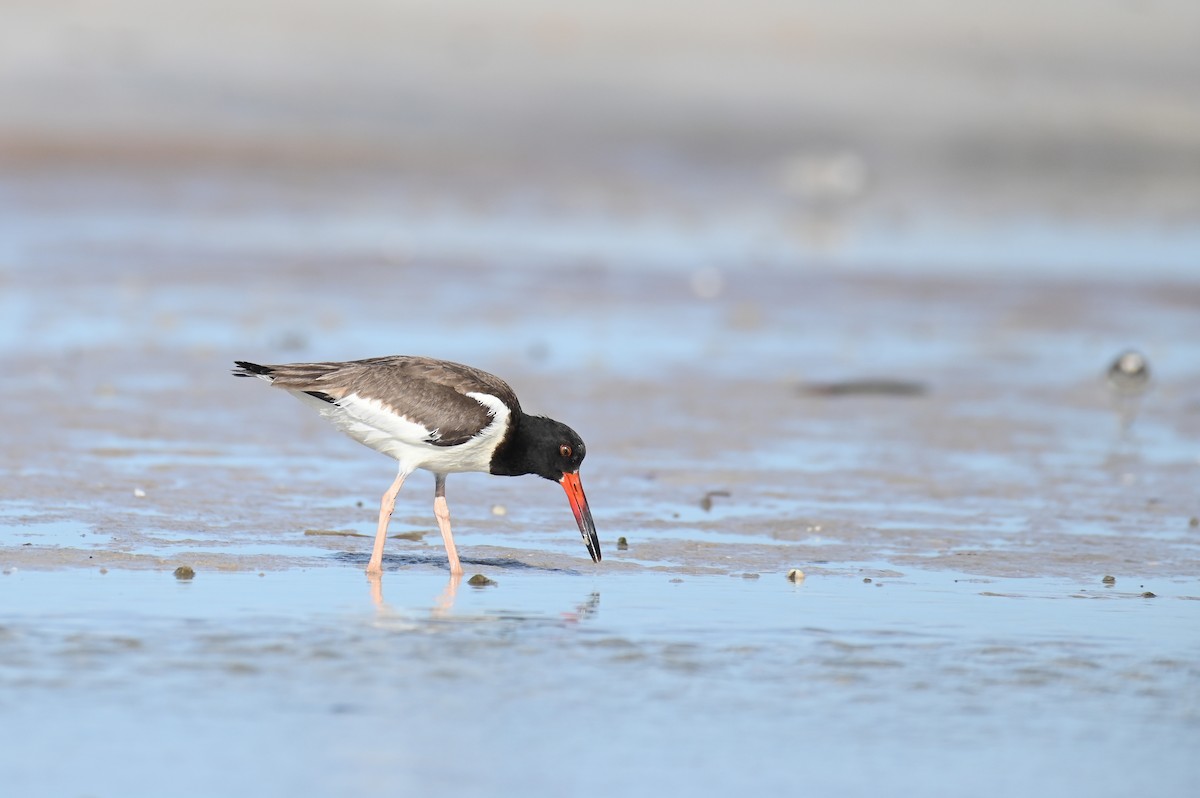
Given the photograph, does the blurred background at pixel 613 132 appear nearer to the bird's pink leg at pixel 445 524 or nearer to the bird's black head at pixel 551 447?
the bird's pink leg at pixel 445 524

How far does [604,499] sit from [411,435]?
7.19 ft

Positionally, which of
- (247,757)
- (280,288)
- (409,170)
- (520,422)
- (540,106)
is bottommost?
(247,757)

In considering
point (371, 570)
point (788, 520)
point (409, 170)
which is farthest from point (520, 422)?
point (409, 170)

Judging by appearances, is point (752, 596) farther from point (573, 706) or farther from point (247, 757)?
point (247, 757)

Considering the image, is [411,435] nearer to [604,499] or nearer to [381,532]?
[381,532]

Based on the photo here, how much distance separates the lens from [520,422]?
31.9 ft

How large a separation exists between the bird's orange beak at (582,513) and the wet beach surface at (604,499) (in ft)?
0.55

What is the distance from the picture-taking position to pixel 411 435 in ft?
31.2

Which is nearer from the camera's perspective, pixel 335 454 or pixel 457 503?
pixel 457 503

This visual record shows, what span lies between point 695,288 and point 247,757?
54.9 feet

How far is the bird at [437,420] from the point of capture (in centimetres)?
950

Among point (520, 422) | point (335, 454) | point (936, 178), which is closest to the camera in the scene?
point (520, 422)

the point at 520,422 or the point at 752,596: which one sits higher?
the point at 520,422

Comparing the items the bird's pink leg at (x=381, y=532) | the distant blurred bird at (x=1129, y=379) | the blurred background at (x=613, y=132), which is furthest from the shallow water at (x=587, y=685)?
the blurred background at (x=613, y=132)
